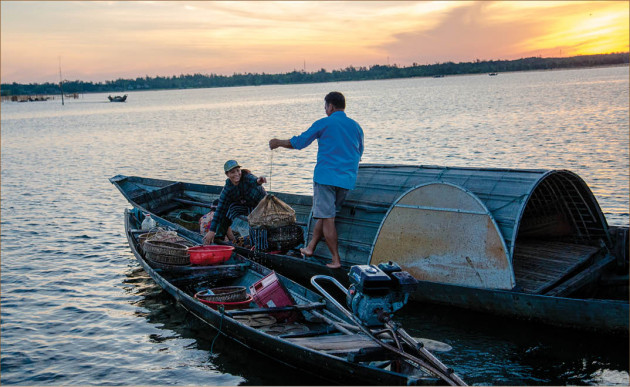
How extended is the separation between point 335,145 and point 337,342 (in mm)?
3327

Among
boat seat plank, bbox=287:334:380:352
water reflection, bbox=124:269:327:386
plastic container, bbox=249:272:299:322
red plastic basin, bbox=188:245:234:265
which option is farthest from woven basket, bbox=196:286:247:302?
boat seat plank, bbox=287:334:380:352

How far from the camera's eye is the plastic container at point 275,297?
7.45 meters

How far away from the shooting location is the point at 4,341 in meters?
8.95

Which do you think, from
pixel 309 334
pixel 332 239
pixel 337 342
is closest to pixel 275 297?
pixel 309 334

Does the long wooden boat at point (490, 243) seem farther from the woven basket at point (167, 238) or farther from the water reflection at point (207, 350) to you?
the water reflection at point (207, 350)

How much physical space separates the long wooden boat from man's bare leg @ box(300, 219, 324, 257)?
0.16 meters

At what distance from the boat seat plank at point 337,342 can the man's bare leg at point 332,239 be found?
101 inches

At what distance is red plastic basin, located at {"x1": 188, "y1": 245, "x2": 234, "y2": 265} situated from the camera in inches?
361

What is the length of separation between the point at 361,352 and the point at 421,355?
0.62m

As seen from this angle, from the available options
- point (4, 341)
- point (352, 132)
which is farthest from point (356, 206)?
point (4, 341)

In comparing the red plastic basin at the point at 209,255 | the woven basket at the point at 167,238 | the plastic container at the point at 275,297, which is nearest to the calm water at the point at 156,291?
the plastic container at the point at 275,297

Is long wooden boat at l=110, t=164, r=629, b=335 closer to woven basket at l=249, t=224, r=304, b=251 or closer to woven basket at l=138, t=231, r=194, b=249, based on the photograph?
woven basket at l=249, t=224, r=304, b=251

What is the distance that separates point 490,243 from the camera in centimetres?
786

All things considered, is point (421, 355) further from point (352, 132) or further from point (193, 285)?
point (193, 285)
